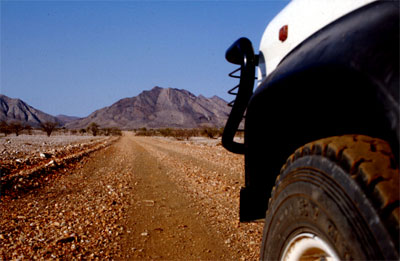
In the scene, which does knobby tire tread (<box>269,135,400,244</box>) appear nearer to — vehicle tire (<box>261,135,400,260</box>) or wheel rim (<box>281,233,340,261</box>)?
vehicle tire (<box>261,135,400,260</box>)

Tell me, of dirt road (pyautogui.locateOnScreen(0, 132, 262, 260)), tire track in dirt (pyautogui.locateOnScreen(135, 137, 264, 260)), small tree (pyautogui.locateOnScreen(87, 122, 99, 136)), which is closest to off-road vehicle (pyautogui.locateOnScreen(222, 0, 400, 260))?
tire track in dirt (pyautogui.locateOnScreen(135, 137, 264, 260))

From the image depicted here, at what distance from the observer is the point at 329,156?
110 centimetres

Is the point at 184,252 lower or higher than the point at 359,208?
lower

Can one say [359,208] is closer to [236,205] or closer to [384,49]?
[384,49]

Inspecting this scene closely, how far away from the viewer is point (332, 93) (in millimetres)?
1217

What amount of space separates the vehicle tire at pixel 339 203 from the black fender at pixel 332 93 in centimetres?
10

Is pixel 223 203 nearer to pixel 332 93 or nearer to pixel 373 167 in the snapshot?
pixel 332 93

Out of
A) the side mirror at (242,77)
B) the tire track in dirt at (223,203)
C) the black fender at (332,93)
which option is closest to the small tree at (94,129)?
the tire track in dirt at (223,203)

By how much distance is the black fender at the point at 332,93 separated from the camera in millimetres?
905

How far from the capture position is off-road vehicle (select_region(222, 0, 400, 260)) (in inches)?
34.5

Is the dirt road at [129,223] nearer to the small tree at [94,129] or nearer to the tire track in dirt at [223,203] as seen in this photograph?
the tire track in dirt at [223,203]

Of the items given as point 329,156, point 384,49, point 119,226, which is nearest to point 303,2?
point 384,49

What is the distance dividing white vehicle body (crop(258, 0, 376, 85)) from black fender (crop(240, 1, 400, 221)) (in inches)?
4.2

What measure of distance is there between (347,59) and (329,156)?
37 centimetres
